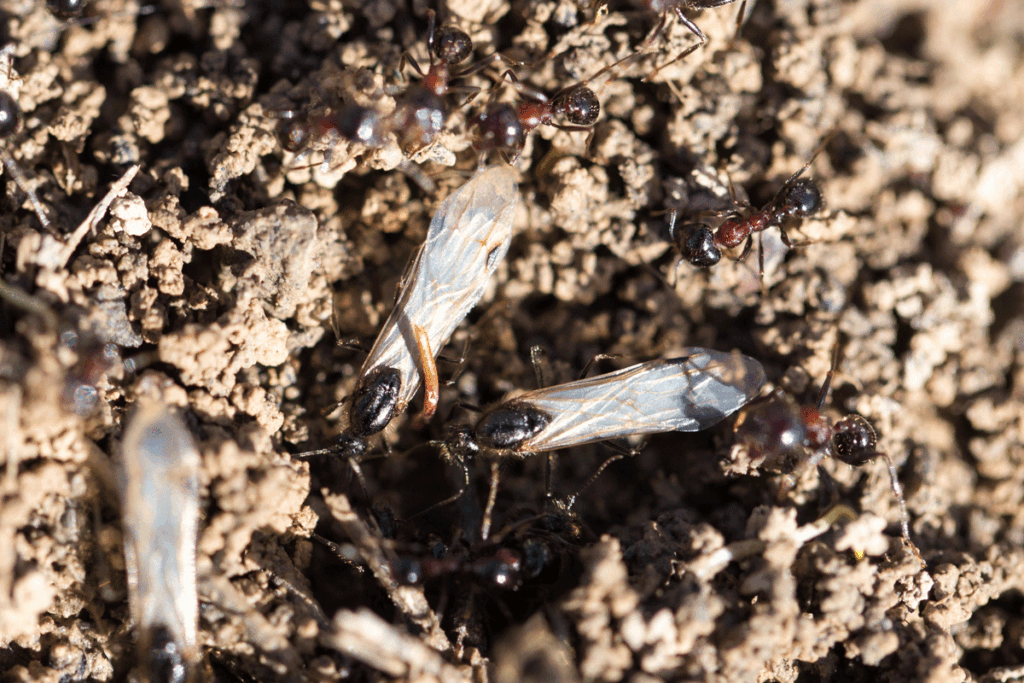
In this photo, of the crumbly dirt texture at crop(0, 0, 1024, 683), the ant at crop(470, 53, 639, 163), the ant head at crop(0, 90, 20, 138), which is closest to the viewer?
the crumbly dirt texture at crop(0, 0, 1024, 683)

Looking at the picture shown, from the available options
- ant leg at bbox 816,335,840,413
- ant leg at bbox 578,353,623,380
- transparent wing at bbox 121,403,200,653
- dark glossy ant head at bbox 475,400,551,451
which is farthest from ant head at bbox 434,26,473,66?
ant leg at bbox 816,335,840,413

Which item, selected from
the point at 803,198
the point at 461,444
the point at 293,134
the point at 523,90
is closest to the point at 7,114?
the point at 293,134

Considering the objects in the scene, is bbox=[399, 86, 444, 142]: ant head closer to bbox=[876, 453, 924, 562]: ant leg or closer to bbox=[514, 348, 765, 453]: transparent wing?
bbox=[514, 348, 765, 453]: transparent wing

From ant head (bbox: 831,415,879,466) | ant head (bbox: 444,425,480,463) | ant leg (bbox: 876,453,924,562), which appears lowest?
ant leg (bbox: 876,453,924,562)

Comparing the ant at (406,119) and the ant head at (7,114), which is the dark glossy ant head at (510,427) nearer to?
the ant at (406,119)

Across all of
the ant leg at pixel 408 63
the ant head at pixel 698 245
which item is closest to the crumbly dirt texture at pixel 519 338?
the ant leg at pixel 408 63

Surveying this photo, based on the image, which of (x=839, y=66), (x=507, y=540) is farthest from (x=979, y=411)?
(x=507, y=540)

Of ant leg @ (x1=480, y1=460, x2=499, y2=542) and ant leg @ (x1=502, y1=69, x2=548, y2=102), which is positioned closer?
ant leg @ (x1=480, y1=460, x2=499, y2=542)
